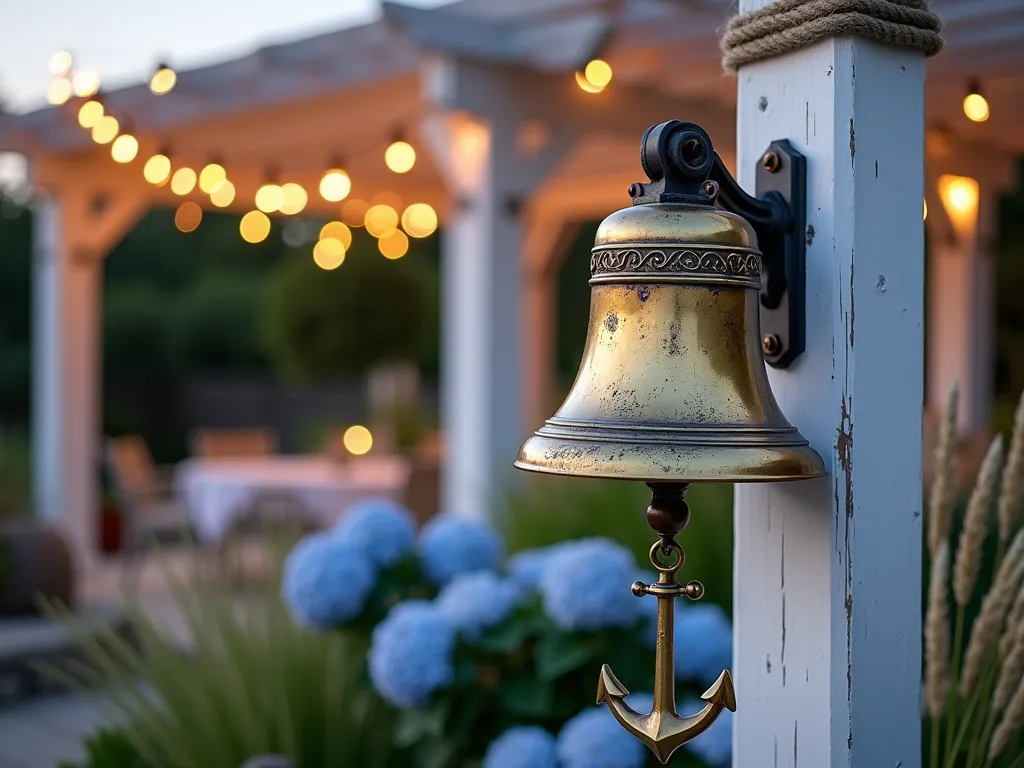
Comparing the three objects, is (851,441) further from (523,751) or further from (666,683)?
(523,751)

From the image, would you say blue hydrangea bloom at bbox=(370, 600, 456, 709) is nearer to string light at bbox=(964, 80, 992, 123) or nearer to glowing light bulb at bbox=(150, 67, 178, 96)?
string light at bbox=(964, 80, 992, 123)

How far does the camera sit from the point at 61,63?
5.22 metres

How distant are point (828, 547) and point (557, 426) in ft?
1.06

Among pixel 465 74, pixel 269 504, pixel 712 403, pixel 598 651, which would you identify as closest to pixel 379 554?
pixel 598 651

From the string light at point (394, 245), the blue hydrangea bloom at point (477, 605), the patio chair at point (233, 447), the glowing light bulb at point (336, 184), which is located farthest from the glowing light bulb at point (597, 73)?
the patio chair at point (233, 447)

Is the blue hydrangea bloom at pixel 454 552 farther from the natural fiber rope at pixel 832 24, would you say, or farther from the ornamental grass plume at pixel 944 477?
the natural fiber rope at pixel 832 24

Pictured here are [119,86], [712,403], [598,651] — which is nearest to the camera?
[712,403]

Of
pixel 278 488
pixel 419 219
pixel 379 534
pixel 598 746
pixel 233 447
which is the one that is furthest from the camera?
pixel 233 447

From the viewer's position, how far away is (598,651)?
7.27 feet

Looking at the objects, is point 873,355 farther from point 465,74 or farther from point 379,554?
point 465,74

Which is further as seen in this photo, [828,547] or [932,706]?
[932,706]

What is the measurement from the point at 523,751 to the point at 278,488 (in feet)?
16.1

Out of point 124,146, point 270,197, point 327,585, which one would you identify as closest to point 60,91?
point 124,146

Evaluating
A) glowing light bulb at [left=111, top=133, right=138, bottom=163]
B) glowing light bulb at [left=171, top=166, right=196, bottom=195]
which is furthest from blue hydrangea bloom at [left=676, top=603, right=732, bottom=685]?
glowing light bulb at [left=171, top=166, right=196, bottom=195]
